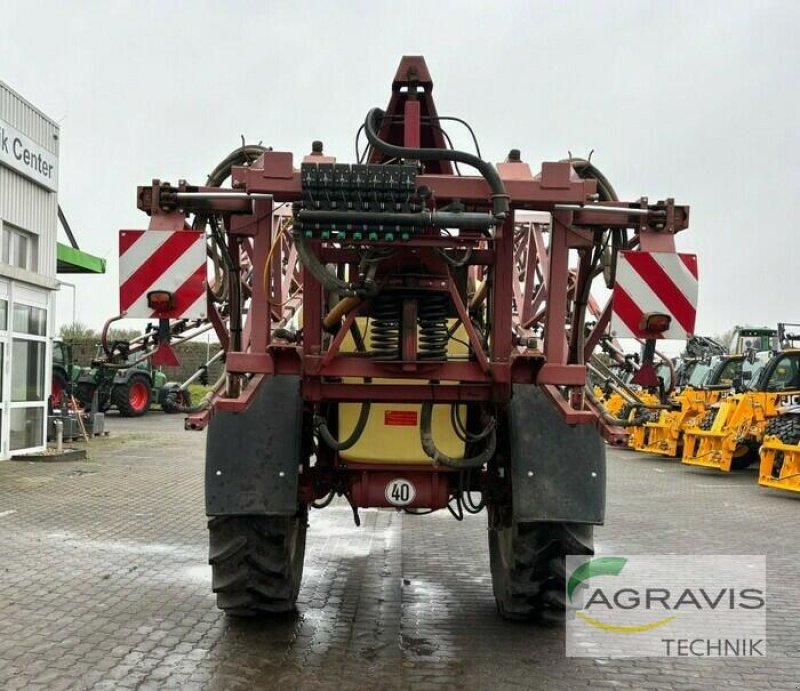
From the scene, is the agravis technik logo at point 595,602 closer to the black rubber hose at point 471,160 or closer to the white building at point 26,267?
the black rubber hose at point 471,160

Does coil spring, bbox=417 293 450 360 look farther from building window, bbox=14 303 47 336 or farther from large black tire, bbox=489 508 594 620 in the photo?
building window, bbox=14 303 47 336

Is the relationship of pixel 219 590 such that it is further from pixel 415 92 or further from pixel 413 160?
pixel 415 92

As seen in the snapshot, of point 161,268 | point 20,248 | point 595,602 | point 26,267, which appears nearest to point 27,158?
point 20,248

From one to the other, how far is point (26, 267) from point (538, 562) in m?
12.7

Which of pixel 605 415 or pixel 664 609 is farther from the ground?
pixel 605 415

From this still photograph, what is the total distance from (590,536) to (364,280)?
1938 mm

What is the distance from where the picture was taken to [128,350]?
504 cm

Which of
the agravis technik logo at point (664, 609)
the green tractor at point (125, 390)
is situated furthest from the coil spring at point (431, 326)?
the green tractor at point (125, 390)

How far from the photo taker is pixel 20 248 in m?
15.0

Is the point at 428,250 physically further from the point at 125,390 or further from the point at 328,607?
the point at 125,390

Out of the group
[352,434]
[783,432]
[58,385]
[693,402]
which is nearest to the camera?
[352,434]

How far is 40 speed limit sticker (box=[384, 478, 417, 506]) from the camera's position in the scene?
4852mm

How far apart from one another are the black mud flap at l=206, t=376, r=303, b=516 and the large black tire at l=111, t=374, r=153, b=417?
916 inches

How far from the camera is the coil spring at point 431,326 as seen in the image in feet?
14.9
